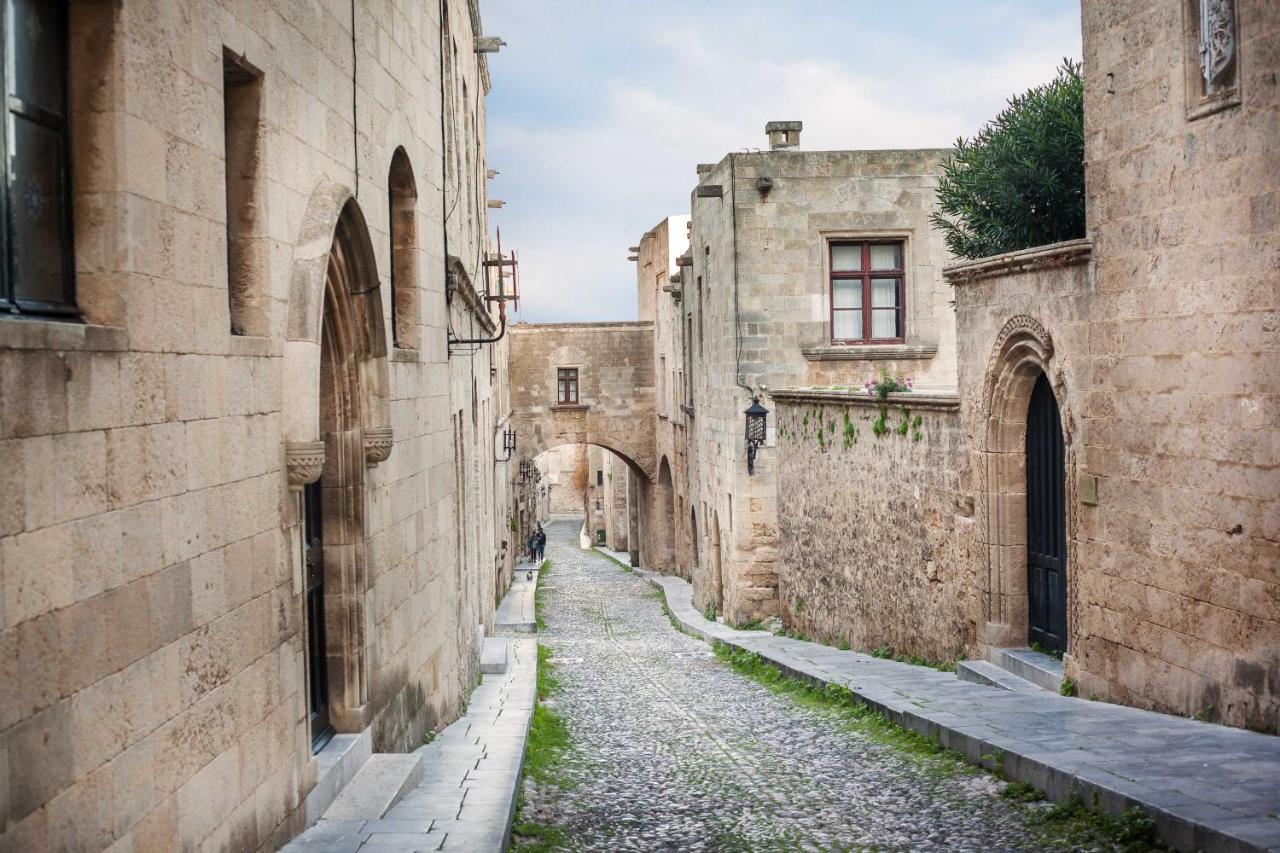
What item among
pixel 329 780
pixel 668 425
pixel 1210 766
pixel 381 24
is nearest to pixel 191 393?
pixel 329 780

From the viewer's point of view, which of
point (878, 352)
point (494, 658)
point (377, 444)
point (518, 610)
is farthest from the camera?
point (518, 610)

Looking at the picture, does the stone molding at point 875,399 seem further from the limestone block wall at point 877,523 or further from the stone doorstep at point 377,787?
the stone doorstep at point 377,787

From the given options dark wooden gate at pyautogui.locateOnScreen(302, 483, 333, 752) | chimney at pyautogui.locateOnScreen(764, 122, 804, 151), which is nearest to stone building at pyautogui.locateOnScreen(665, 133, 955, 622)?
chimney at pyautogui.locateOnScreen(764, 122, 804, 151)

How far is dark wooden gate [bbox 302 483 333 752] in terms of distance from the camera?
23.2ft

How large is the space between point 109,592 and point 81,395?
580 mm

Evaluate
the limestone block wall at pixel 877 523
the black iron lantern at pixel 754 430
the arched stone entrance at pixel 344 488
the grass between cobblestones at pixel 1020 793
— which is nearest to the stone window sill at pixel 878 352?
the black iron lantern at pixel 754 430

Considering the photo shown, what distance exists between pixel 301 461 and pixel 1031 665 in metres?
6.56

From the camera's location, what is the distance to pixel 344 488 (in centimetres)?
728

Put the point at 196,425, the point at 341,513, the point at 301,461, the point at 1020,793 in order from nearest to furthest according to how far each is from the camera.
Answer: the point at 196,425 → the point at 301,461 → the point at 1020,793 → the point at 341,513

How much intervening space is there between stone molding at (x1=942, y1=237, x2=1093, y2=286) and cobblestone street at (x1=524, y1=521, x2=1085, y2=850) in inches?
140

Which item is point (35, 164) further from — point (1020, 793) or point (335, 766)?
point (1020, 793)

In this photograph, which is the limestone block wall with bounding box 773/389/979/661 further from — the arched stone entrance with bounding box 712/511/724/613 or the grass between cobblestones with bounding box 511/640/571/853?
the arched stone entrance with bounding box 712/511/724/613

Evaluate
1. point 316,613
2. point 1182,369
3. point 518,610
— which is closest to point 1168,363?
point 1182,369

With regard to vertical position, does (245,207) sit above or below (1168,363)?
above
